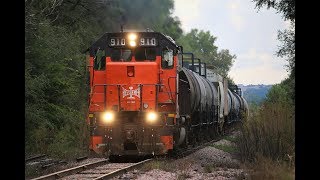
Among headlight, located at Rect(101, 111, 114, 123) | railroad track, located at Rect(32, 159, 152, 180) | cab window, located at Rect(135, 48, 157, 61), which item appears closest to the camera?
railroad track, located at Rect(32, 159, 152, 180)

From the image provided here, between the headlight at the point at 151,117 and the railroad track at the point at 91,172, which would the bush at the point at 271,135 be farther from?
the railroad track at the point at 91,172

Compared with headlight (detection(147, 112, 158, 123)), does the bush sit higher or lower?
lower

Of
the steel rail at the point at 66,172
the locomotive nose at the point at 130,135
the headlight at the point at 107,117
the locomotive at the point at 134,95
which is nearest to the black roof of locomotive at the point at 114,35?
the locomotive at the point at 134,95

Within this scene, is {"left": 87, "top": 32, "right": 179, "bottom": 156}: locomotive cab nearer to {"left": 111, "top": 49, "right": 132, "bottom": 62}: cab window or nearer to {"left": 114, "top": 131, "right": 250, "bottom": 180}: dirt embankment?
{"left": 111, "top": 49, "right": 132, "bottom": 62}: cab window

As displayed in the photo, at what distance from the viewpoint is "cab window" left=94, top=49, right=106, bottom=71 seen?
539 inches

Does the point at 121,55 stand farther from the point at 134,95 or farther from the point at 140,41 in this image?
the point at 134,95

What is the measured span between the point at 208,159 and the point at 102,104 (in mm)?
3850

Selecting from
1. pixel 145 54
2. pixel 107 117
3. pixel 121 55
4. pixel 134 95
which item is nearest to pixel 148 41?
pixel 145 54

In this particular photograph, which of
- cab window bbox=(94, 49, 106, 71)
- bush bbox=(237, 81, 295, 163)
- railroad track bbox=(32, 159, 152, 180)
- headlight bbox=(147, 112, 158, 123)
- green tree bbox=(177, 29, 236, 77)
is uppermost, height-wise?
green tree bbox=(177, 29, 236, 77)

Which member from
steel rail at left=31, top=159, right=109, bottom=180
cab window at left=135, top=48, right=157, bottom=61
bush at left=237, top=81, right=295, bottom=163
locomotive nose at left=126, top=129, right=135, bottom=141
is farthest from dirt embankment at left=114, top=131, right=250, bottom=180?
cab window at left=135, top=48, right=157, bottom=61

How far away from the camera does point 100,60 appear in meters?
13.8

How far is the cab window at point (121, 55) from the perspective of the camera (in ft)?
44.7
